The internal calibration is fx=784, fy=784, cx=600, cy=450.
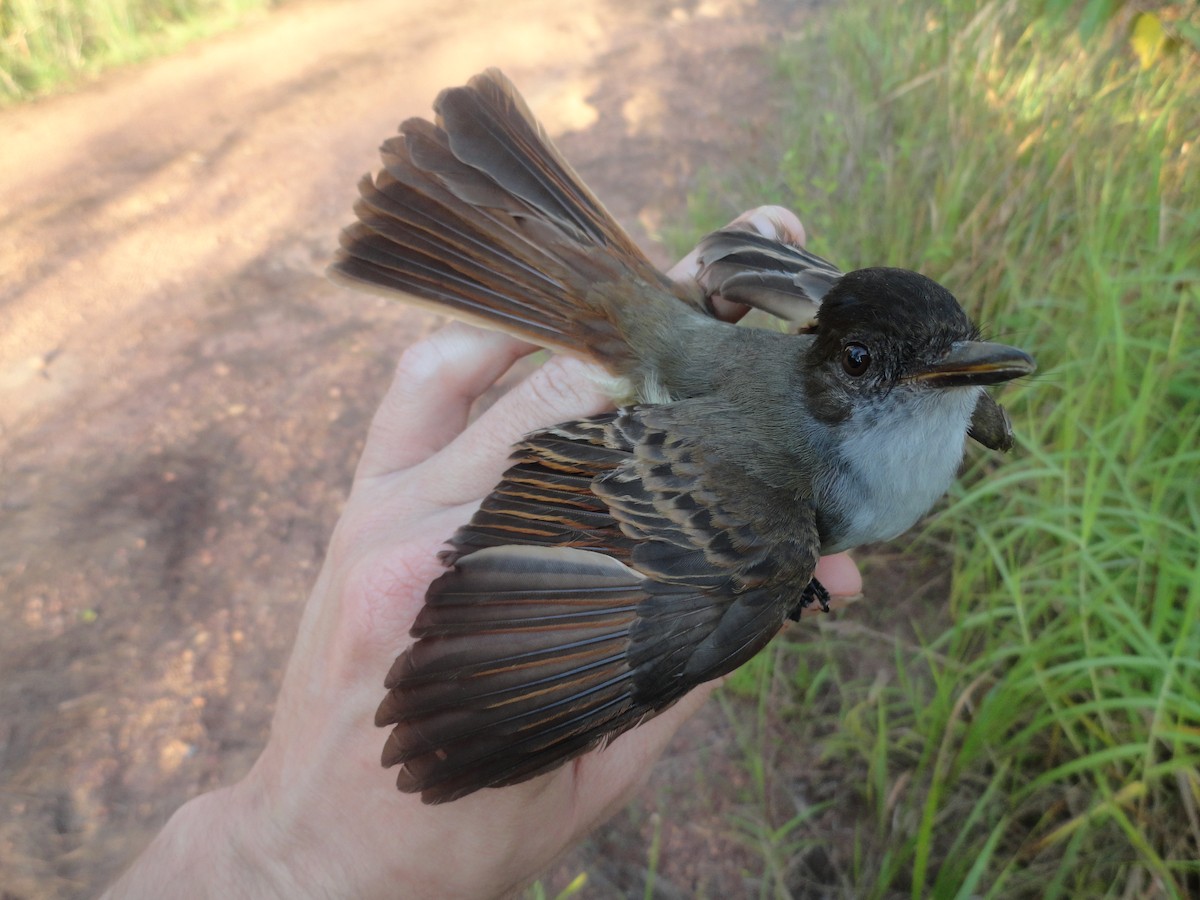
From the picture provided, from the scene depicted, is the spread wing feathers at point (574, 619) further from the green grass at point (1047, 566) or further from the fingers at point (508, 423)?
the green grass at point (1047, 566)

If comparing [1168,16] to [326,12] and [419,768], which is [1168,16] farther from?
[326,12]

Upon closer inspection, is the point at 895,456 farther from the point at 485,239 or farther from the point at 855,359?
the point at 485,239

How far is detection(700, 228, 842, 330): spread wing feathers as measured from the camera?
8.64 ft

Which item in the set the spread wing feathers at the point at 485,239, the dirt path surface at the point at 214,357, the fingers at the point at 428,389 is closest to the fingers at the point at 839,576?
the spread wing feathers at the point at 485,239

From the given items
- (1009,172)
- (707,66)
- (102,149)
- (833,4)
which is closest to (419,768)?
(1009,172)

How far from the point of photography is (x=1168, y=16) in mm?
3877

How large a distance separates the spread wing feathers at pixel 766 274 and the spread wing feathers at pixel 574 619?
932mm

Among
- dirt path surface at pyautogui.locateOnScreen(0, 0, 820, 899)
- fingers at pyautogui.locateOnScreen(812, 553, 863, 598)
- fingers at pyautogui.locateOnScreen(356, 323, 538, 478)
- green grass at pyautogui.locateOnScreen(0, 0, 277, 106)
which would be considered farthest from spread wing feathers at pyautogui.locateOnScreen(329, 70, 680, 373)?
green grass at pyautogui.locateOnScreen(0, 0, 277, 106)

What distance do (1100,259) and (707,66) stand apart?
23.3 ft

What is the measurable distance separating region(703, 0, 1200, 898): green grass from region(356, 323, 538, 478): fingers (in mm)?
1814

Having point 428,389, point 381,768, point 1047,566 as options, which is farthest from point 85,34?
point 1047,566

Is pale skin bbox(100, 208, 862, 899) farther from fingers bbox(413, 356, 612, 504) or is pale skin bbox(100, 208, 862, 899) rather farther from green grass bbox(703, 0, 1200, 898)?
green grass bbox(703, 0, 1200, 898)

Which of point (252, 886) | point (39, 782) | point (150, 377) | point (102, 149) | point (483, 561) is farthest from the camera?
point (102, 149)

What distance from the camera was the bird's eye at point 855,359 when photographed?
2.04 metres
